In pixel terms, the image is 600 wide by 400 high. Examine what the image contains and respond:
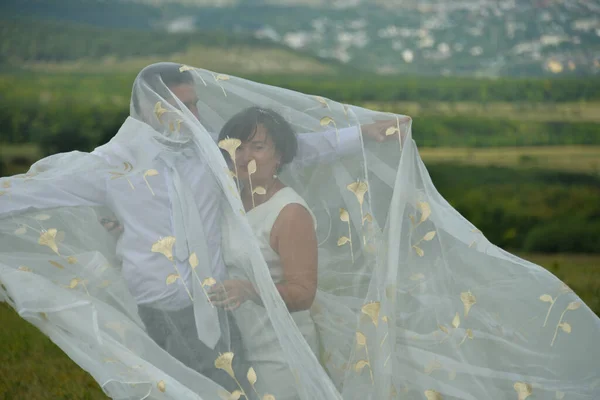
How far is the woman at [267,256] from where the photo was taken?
223 centimetres

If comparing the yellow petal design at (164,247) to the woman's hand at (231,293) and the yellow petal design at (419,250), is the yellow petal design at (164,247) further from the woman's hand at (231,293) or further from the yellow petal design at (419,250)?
the yellow petal design at (419,250)

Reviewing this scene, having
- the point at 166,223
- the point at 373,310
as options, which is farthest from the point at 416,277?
the point at 166,223

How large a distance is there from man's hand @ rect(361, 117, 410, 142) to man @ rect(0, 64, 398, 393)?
1.79 ft

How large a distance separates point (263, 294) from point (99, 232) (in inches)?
21.9

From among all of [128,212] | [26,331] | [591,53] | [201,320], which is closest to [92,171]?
[128,212]

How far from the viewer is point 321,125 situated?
251 cm

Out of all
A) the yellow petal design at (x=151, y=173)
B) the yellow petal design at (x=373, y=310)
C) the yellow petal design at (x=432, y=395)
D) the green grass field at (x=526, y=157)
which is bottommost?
the green grass field at (x=526, y=157)

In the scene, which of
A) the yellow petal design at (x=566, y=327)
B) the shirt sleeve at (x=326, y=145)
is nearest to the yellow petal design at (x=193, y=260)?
the shirt sleeve at (x=326, y=145)

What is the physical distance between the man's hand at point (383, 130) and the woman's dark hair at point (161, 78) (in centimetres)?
Answer: 58

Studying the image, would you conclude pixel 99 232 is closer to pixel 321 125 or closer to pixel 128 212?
pixel 128 212

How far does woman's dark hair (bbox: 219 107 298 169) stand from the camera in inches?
92.0

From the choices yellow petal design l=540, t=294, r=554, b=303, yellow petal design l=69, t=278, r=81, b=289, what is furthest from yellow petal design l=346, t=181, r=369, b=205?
yellow petal design l=69, t=278, r=81, b=289

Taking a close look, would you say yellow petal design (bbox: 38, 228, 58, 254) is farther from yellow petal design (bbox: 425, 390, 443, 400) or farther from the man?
yellow petal design (bbox: 425, 390, 443, 400)

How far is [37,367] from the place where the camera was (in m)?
3.62
